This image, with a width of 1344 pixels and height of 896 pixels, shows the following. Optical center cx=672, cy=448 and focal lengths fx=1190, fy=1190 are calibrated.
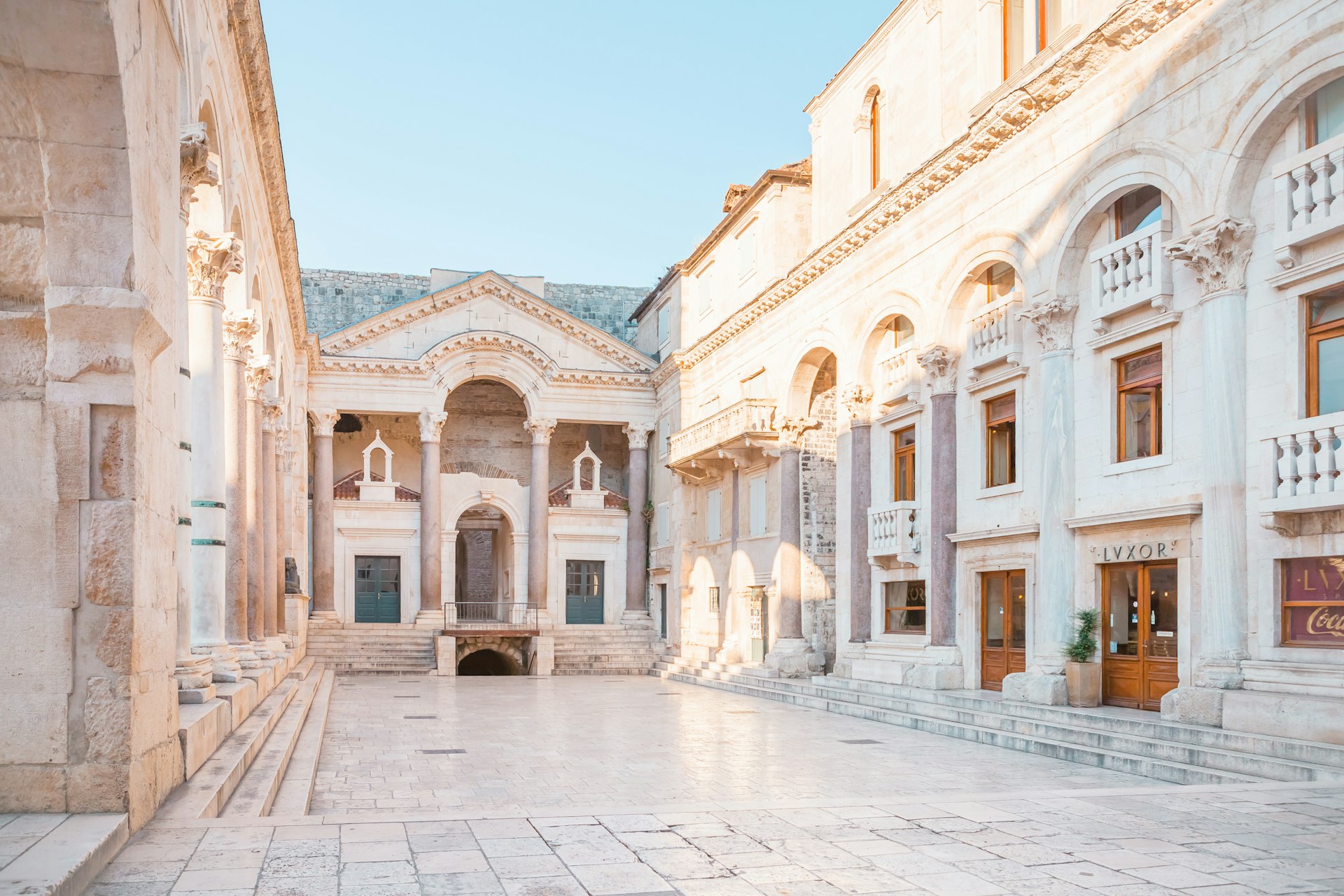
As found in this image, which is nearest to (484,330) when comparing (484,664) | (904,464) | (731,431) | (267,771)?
(484,664)

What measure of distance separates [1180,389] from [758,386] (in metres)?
14.7

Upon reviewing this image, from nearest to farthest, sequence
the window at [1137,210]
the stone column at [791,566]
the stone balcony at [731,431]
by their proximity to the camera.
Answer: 1. the window at [1137,210]
2. the stone column at [791,566]
3. the stone balcony at [731,431]

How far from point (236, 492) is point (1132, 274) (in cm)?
1153

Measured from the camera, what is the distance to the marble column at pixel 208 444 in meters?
12.4

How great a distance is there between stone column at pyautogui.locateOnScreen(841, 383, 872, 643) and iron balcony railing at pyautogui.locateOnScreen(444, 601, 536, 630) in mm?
12345

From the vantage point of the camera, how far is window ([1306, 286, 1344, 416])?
37.9ft

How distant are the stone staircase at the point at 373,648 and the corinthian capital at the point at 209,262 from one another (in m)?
18.8

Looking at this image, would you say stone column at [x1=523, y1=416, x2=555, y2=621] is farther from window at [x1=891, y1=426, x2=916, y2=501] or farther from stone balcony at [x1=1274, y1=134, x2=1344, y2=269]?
stone balcony at [x1=1274, y1=134, x2=1344, y2=269]

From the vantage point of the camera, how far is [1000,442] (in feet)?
59.3

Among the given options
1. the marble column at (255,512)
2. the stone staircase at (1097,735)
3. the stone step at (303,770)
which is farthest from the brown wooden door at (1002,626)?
the marble column at (255,512)

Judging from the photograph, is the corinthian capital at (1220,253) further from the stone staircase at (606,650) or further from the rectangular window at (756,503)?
the stone staircase at (606,650)

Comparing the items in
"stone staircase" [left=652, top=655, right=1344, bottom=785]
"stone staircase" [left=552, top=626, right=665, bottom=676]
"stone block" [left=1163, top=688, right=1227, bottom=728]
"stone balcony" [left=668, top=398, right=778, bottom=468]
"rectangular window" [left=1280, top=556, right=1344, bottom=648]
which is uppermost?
"stone balcony" [left=668, top=398, right=778, bottom=468]

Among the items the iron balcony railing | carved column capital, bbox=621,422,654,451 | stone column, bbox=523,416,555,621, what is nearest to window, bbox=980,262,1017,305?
the iron balcony railing

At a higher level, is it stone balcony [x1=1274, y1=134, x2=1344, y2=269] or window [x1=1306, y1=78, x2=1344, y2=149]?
window [x1=1306, y1=78, x2=1344, y2=149]
